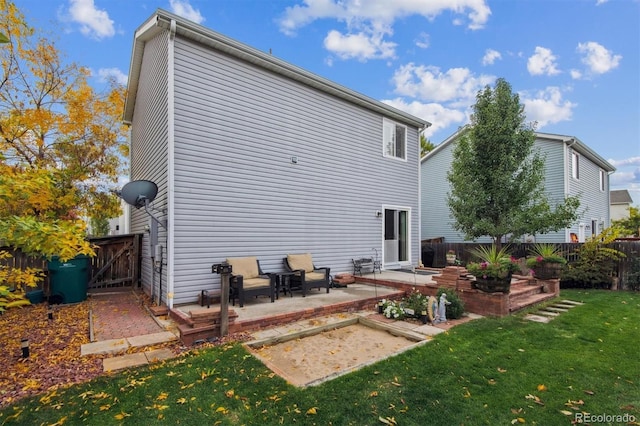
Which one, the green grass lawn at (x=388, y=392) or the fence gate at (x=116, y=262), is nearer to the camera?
the green grass lawn at (x=388, y=392)

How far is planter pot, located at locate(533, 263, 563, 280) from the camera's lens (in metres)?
8.15

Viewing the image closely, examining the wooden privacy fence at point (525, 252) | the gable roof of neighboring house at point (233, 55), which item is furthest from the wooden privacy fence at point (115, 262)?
the wooden privacy fence at point (525, 252)

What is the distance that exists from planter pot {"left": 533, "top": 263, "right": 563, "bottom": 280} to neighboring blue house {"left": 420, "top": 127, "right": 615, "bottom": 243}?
17.5ft

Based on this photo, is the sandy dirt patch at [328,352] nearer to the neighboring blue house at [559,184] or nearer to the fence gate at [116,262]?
the fence gate at [116,262]

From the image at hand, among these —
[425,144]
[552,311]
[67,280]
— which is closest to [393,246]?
[552,311]

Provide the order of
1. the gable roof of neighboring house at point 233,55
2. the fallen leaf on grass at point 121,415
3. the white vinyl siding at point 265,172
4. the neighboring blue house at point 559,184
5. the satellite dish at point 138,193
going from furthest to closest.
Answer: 1. the neighboring blue house at point 559,184
2. the white vinyl siding at point 265,172
3. the gable roof of neighboring house at point 233,55
4. the satellite dish at point 138,193
5. the fallen leaf on grass at point 121,415

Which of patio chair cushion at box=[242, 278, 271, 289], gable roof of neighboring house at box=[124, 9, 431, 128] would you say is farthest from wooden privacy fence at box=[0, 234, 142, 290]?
gable roof of neighboring house at box=[124, 9, 431, 128]

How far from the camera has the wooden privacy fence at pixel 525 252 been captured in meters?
9.34

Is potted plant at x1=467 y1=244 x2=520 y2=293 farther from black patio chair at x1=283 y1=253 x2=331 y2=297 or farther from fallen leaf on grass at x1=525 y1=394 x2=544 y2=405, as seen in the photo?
fallen leaf on grass at x1=525 y1=394 x2=544 y2=405

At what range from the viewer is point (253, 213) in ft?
24.6

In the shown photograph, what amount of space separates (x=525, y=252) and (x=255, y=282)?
1025 cm

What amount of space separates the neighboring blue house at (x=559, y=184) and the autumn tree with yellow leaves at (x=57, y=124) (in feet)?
47.8

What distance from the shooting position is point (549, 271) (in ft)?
27.1

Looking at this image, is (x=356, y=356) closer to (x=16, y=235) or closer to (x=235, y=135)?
(x=16, y=235)
